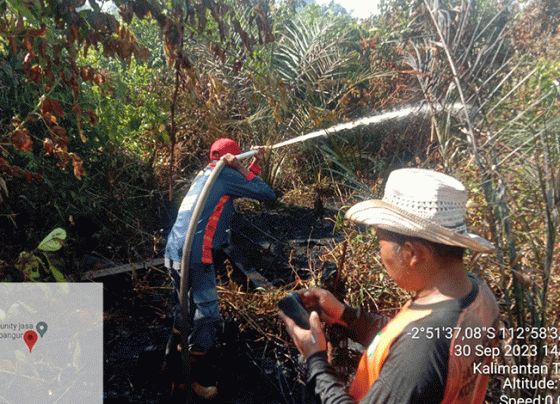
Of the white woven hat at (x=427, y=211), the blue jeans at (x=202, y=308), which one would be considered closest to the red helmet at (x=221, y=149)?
the blue jeans at (x=202, y=308)

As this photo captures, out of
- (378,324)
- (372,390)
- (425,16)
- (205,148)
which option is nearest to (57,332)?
(378,324)

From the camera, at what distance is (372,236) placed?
3.57 m

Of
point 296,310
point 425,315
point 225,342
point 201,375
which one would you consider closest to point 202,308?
point 201,375

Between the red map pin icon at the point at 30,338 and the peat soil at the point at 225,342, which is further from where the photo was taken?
the peat soil at the point at 225,342

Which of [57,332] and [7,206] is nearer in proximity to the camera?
[57,332]

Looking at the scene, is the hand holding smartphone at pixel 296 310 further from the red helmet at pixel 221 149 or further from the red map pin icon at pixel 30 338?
the red map pin icon at pixel 30 338

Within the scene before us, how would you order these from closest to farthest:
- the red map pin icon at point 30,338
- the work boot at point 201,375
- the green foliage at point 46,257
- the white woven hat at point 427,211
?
1. the white woven hat at point 427,211
2. the green foliage at point 46,257
3. the red map pin icon at point 30,338
4. the work boot at point 201,375

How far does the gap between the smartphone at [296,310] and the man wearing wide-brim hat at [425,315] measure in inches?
4.8

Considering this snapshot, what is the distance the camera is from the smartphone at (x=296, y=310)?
1686 mm

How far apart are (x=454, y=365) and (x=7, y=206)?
3.53 m

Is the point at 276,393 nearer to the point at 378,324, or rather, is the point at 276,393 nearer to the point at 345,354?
the point at 345,354

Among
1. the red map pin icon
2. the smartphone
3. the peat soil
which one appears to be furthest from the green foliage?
the peat soil

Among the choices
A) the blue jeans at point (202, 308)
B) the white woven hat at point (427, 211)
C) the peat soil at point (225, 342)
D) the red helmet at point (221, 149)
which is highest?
→ the white woven hat at point (427, 211)

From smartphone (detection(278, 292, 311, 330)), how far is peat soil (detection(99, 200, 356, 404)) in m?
1.17
